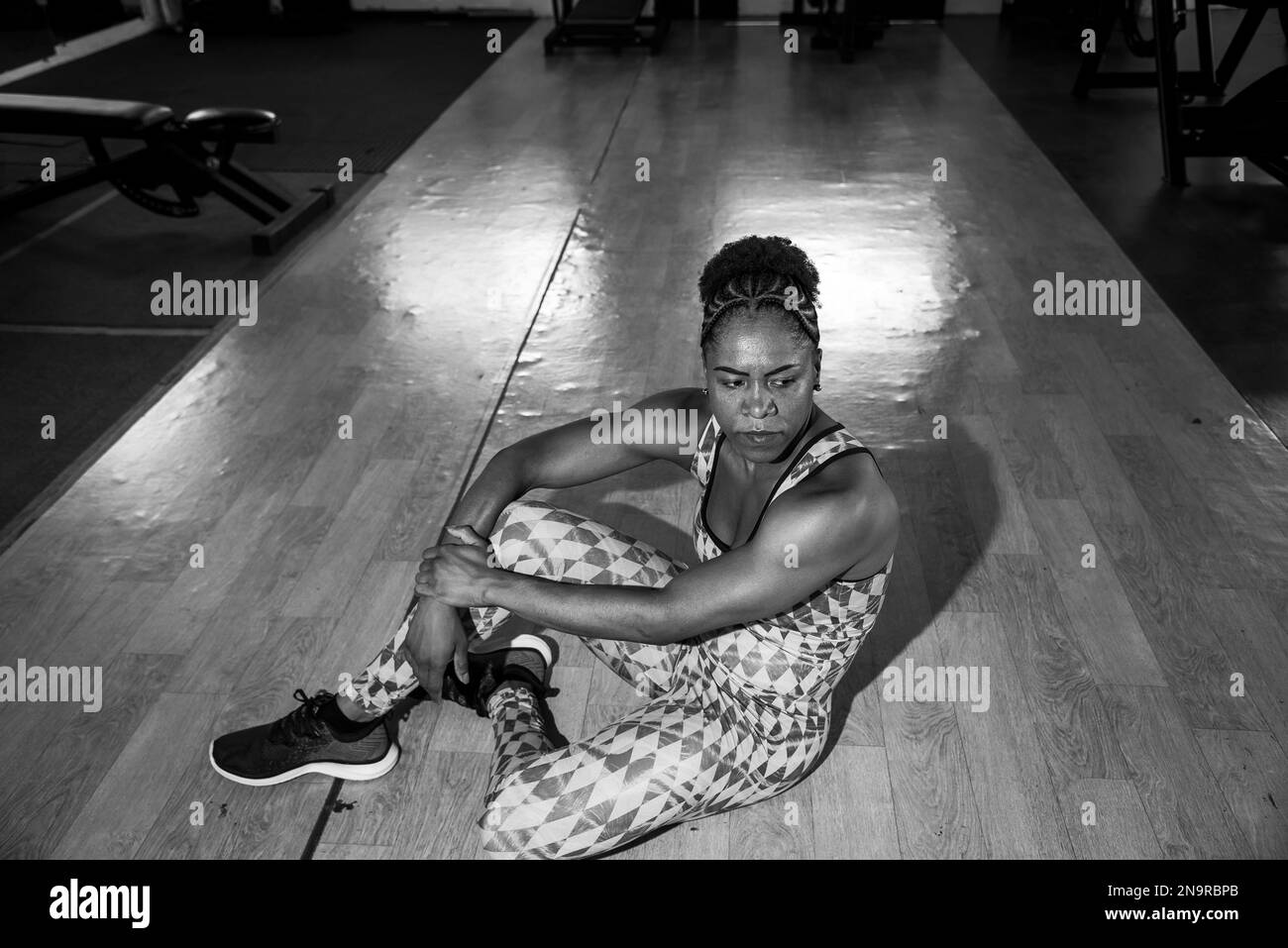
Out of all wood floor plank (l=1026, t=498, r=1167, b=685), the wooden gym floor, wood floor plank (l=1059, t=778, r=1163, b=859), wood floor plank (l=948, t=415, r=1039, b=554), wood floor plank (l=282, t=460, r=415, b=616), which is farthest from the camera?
wood floor plank (l=948, t=415, r=1039, b=554)

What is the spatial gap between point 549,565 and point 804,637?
0.46m

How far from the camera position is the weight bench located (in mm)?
4488

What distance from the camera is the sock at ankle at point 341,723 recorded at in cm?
201

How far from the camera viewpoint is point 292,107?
259 inches

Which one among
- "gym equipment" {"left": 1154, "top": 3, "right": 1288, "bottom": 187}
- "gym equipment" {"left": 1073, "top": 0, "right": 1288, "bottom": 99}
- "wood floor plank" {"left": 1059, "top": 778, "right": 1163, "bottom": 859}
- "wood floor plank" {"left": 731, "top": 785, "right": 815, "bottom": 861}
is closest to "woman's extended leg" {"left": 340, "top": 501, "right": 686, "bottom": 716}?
"wood floor plank" {"left": 731, "top": 785, "right": 815, "bottom": 861}

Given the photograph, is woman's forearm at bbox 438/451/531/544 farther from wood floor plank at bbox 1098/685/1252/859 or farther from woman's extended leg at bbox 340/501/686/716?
wood floor plank at bbox 1098/685/1252/859

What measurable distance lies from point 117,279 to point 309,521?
1.99 metres

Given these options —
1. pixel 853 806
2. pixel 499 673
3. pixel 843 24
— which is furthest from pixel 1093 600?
pixel 843 24

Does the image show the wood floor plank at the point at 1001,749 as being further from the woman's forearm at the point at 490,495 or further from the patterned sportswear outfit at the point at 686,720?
the woman's forearm at the point at 490,495

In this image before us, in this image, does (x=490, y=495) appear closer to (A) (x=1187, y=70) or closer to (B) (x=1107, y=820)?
(B) (x=1107, y=820)

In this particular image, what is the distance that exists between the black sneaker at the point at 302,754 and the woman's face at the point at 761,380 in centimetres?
90

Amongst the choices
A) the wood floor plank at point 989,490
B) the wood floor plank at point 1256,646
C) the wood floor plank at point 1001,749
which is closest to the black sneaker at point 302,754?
the wood floor plank at point 1001,749

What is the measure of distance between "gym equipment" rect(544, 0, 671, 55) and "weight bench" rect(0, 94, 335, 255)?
12.4ft
